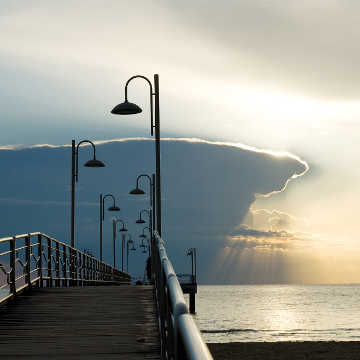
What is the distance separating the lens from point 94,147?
31.5 meters

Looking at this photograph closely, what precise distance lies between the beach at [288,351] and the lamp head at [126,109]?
17861 millimetres

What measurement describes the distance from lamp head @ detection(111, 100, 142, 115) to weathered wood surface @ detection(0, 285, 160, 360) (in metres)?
5.59

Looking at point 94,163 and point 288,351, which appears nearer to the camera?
point 94,163

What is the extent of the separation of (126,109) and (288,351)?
22361 millimetres

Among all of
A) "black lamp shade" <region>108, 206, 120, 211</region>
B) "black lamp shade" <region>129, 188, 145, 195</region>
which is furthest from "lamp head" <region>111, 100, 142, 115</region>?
"black lamp shade" <region>108, 206, 120, 211</region>

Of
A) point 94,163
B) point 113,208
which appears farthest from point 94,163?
point 113,208

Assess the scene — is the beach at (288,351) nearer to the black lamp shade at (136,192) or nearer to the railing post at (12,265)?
the black lamp shade at (136,192)

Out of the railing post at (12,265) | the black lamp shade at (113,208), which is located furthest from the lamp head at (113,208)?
the railing post at (12,265)

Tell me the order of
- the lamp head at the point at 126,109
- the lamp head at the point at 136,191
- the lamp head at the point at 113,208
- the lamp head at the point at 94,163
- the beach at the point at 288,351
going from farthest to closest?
the lamp head at the point at 113,208 < the beach at the point at 288,351 < the lamp head at the point at 136,191 < the lamp head at the point at 94,163 < the lamp head at the point at 126,109

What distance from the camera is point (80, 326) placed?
12.1m

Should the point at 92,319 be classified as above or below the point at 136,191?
below

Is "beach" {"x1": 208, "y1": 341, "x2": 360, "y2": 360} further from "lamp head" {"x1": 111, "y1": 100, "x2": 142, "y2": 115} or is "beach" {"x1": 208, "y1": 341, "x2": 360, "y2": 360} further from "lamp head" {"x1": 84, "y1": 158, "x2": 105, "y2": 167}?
"lamp head" {"x1": 111, "y1": 100, "x2": 142, "y2": 115}

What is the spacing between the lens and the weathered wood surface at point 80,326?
9.81m

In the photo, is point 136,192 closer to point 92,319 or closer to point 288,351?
point 288,351
